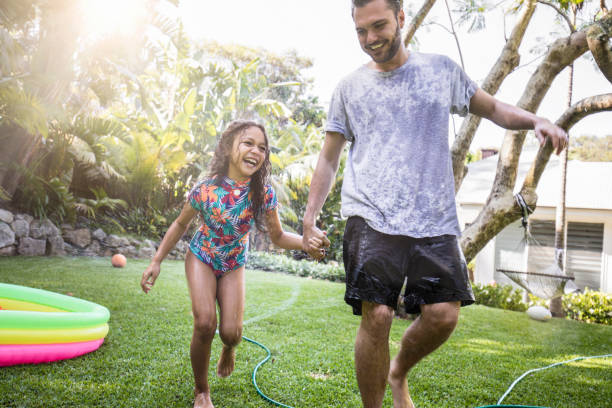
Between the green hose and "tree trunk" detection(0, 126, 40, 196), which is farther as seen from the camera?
"tree trunk" detection(0, 126, 40, 196)

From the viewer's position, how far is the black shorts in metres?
1.99

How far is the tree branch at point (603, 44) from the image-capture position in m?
3.48

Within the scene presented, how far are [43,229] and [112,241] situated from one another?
175 cm

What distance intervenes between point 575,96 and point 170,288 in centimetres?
937

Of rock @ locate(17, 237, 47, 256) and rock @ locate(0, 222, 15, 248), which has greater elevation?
rock @ locate(0, 222, 15, 248)

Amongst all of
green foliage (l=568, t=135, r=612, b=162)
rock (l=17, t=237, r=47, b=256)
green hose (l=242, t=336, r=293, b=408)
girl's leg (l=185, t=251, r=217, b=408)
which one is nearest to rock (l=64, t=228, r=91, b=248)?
rock (l=17, t=237, r=47, b=256)

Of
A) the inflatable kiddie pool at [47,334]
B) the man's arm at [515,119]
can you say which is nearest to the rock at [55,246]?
the inflatable kiddie pool at [47,334]

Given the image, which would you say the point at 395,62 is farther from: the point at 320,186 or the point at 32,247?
the point at 32,247

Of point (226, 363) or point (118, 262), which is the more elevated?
point (226, 363)

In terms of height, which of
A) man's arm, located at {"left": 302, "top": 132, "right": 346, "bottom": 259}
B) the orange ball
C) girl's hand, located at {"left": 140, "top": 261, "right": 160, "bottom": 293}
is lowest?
the orange ball

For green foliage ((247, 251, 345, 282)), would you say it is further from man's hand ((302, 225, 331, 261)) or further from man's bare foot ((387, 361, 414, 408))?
man's hand ((302, 225, 331, 261))

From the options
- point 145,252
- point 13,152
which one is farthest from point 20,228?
point 145,252

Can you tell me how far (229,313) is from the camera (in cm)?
270

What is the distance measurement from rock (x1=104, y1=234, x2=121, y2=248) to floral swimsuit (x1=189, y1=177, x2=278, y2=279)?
8772mm
